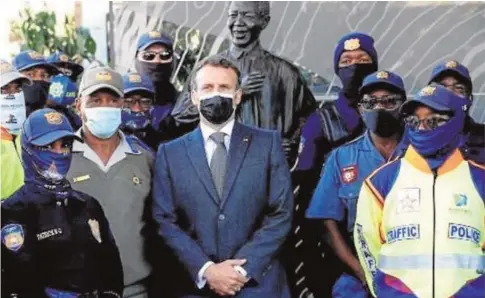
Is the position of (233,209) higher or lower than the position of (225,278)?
higher

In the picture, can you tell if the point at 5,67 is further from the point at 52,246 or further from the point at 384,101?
the point at 384,101

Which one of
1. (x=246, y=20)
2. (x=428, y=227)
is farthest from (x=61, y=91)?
(x=428, y=227)

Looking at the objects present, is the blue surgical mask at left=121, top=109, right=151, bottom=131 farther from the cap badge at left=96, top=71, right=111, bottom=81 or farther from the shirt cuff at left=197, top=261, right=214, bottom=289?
the shirt cuff at left=197, top=261, right=214, bottom=289

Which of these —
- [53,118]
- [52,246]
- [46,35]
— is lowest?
[46,35]

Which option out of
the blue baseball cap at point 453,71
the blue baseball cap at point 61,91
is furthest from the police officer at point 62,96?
the blue baseball cap at point 453,71

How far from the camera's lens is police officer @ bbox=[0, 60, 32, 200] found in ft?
13.3

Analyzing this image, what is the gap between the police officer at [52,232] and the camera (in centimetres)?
367

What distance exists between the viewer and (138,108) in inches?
197

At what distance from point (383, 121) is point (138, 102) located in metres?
1.34

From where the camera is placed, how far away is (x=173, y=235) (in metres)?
4.12

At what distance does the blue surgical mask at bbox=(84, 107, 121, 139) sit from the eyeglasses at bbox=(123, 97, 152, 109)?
0.66 m

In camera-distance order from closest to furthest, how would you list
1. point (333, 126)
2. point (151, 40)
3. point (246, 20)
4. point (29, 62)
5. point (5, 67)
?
point (5, 67)
point (333, 126)
point (246, 20)
point (151, 40)
point (29, 62)

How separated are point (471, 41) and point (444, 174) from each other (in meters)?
1.80

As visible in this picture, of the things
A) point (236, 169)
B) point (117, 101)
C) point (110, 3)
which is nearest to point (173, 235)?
point (236, 169)
